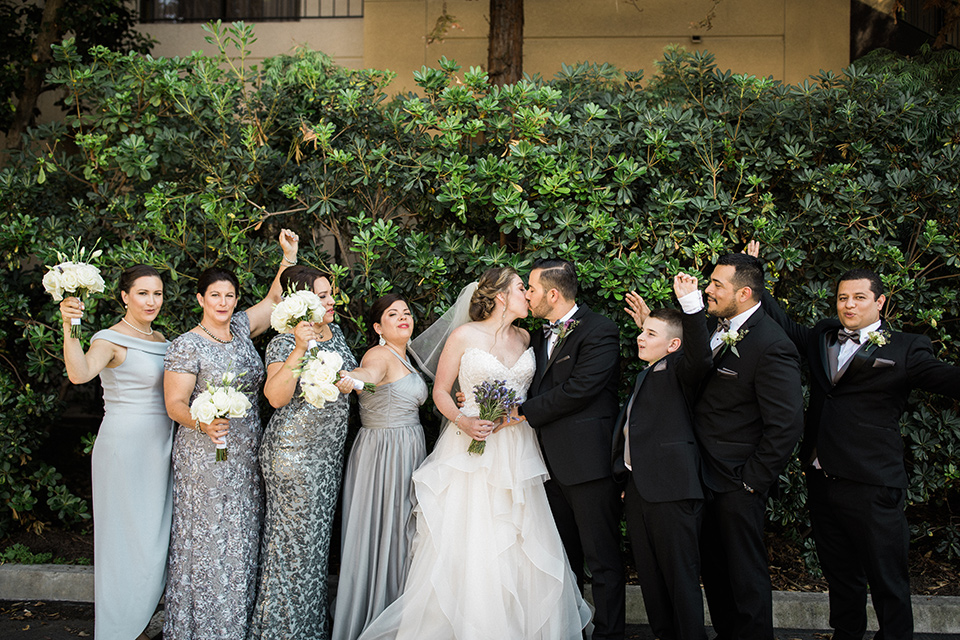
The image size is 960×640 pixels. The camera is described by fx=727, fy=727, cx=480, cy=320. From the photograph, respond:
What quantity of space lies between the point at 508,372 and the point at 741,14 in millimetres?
6896

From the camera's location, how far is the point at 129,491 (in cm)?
441

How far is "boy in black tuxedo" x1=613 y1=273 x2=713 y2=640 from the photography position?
13.1 ft

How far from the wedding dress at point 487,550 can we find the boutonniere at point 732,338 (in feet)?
3.96

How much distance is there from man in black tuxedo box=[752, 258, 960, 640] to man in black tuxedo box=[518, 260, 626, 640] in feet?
4.02

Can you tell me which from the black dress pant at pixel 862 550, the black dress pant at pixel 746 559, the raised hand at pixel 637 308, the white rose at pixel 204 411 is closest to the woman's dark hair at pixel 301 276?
the white rose at pixel 204 411

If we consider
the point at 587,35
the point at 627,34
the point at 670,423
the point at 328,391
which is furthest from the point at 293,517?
the point at 627,34

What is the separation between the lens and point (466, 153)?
539cm

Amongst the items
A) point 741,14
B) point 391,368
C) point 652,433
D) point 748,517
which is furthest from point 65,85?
point 741,14

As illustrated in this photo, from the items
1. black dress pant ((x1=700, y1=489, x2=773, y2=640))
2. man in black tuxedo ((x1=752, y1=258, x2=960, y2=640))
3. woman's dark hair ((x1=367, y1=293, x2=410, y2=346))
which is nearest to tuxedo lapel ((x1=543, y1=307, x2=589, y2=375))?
woman's dark hair ((x1=367, y1=293, x2=410, y2=346))

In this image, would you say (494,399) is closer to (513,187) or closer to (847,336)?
(513,187)

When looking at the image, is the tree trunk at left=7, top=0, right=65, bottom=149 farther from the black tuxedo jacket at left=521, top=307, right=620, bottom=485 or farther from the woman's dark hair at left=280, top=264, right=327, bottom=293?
the black tuxedo jacket at left=521, top=307, right=620, bottom=485

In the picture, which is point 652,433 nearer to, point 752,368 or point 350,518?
point 752,368

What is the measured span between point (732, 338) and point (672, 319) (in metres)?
0.50

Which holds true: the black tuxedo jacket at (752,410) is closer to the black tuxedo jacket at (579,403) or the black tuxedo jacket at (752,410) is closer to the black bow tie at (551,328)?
the black tuxedo jacket at (579,403)
